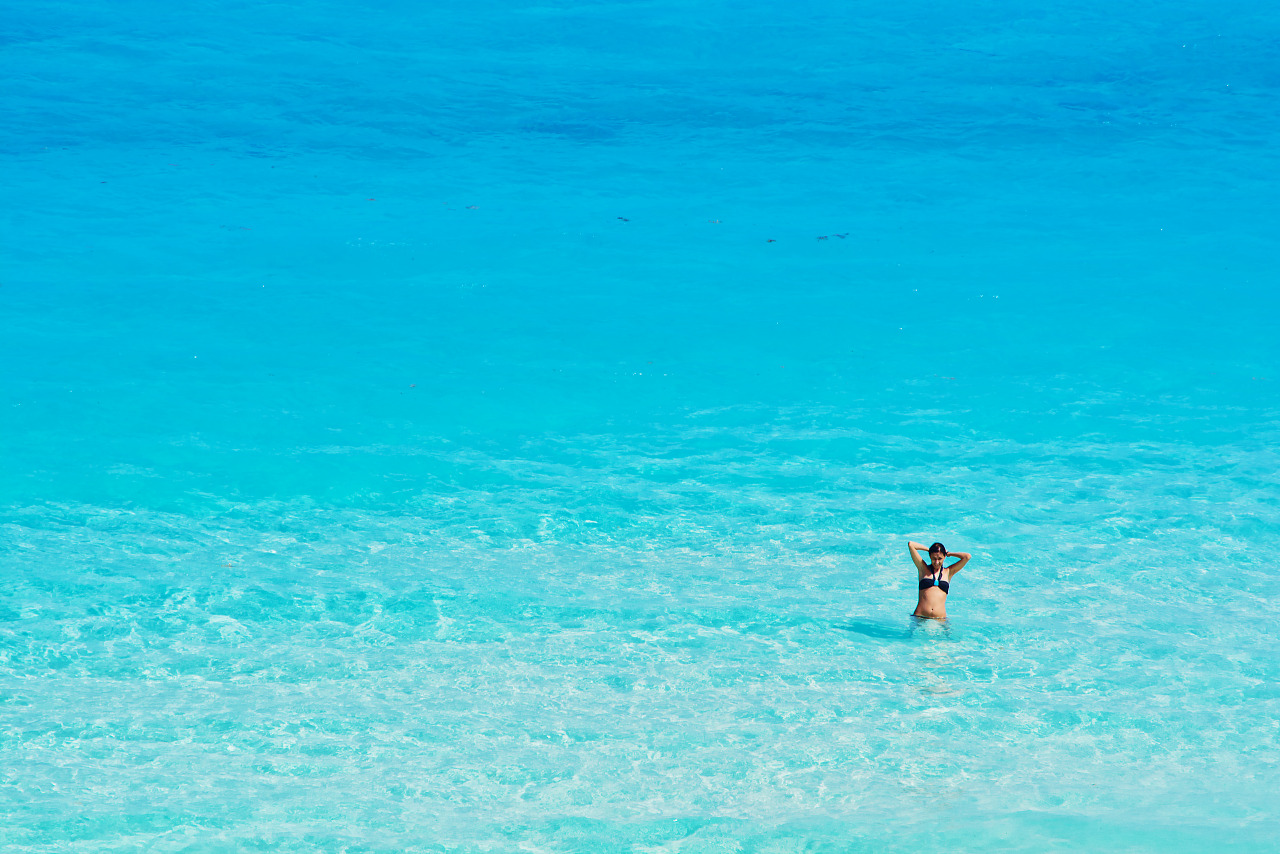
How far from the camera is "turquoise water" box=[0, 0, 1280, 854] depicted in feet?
24.5

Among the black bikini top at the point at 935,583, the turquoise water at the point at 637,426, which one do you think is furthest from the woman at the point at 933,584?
the turquoise water at the point at 637,426

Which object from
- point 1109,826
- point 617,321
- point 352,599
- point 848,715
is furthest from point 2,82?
point 1109,826

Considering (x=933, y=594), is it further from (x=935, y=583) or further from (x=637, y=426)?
(x=637, y=426)

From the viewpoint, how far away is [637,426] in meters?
12.1

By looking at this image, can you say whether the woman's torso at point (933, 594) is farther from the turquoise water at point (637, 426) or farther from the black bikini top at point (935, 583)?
the turquoise water at point (637, 426)

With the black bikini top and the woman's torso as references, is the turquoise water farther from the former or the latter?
the black bikini top

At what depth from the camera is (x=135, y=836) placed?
677 centimetres

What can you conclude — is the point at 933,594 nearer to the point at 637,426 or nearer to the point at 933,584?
the point at 933,584

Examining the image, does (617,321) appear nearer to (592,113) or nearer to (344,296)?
(344,296)

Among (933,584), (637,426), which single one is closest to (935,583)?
(933,584)

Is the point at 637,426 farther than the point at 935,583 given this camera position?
Yes

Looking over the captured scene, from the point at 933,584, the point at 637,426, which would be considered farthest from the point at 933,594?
the point at 637,426

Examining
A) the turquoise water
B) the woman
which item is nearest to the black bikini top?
the woman

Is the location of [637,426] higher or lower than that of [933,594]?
higher
